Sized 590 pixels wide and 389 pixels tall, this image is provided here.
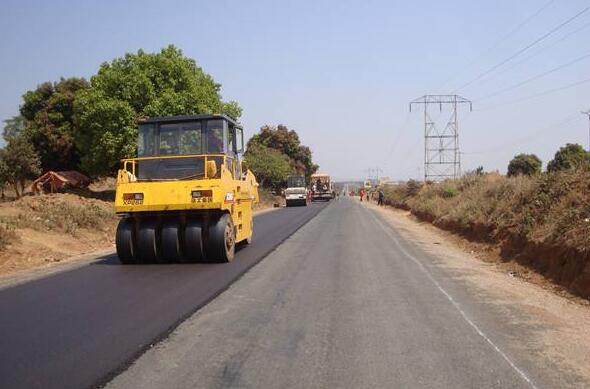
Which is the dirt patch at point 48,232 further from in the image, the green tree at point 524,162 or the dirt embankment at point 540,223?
the green tree at point 524,162

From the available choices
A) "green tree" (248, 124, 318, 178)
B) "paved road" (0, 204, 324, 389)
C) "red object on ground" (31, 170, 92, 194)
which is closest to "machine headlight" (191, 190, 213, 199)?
"paved road" (0, 204, 324, 389)

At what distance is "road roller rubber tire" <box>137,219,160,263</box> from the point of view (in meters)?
12.8

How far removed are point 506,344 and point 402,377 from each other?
5.91 ft

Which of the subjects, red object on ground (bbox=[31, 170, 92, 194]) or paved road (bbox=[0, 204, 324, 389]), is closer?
paved road (bbox=[0, 204, 324, 389])

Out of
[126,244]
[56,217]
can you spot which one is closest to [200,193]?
[126,244]

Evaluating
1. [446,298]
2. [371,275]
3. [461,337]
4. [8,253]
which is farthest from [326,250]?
[461,337]

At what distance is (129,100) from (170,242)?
24406 millimetres

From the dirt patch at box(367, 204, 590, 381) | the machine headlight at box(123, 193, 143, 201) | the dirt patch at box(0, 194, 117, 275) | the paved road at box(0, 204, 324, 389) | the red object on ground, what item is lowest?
the dirt patch at box(367, 204, 590, 381)

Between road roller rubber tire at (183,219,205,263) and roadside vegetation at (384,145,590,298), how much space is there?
7.51 meters

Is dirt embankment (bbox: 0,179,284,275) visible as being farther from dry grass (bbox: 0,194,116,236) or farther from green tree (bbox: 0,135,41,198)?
green tree (bbox: 0,135,41,198)

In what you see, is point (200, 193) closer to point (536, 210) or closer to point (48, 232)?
point (48, 232)

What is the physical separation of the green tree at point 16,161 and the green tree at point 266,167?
26.5 meters

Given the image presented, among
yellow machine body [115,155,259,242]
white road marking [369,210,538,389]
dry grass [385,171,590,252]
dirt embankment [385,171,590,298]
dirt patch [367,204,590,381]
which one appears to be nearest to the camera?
white road marking [369,210,538,389]

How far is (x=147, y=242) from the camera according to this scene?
12.8 m
